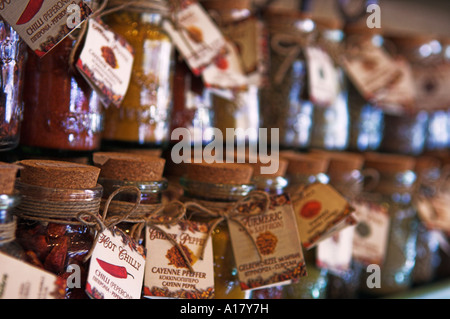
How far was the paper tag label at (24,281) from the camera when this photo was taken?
46 cm

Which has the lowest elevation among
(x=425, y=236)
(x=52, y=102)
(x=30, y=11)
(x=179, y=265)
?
(x=425, y=236)

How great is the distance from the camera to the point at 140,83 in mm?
777

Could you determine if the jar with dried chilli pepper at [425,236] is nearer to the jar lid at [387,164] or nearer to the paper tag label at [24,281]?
the jar lid at [387,164]

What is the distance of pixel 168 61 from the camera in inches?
32.1

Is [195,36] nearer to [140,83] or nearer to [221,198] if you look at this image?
[140,83]

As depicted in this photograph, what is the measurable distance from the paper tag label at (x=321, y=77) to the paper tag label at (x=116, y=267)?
59 cm

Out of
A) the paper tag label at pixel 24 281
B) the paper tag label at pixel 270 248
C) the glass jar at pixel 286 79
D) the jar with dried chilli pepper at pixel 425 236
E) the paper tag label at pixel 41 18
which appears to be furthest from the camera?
the jar with dried chilli pepper at pixel 425 236

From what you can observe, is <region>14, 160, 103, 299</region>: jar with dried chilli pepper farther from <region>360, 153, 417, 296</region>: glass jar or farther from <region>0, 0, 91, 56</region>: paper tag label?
<region>360, 153, 417, 296</region>: glass jar

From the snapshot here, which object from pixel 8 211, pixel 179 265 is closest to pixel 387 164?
pixel 179 265

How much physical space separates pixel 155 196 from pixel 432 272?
Result: 40.4 inches

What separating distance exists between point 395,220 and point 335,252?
1.16 feet

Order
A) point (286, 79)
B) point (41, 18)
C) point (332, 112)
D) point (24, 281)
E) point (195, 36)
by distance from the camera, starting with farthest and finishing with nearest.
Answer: point (332, 112) → point (286, 79) → point (195, 36) → point (41, 18) → point (24, 281)

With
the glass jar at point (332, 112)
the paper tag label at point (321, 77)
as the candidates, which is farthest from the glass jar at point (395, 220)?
the paper tag label at point (321, 77)
